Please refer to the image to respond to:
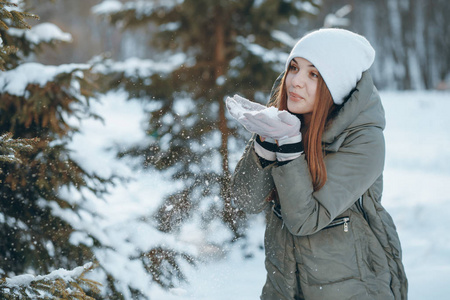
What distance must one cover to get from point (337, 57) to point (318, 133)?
36cm

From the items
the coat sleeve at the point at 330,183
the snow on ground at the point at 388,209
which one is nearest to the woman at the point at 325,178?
the coat sleeve at the point at 330,183

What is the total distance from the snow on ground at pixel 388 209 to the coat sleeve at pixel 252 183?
1157 millimetres

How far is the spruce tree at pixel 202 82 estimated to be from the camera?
4.72 meters

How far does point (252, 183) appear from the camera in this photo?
2.07 meters

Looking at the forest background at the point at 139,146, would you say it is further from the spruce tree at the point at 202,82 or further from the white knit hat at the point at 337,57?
the white knit hat at the point at 337,57

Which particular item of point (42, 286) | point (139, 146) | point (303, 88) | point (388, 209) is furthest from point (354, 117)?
point (388, 209)

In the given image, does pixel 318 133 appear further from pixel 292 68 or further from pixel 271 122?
pixel 292 68

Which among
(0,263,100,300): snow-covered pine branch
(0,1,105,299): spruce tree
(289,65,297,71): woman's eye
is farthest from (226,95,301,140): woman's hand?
(0,1,105,299): spruce tree

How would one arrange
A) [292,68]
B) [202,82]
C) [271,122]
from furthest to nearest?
[202,82] → [292,68] → [271,122]

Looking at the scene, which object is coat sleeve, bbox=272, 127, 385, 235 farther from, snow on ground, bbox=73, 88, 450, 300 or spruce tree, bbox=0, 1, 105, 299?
spruce tree, bbox=0, 1, 105, 299

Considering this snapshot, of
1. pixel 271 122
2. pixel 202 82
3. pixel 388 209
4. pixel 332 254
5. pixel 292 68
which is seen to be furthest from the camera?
pixel 388 209

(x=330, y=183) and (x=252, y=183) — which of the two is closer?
(x=330, y=183)

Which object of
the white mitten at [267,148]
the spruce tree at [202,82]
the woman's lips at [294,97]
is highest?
the spruce tree at [202,82]

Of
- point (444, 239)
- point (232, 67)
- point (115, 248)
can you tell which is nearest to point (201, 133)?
point (232, 67)
